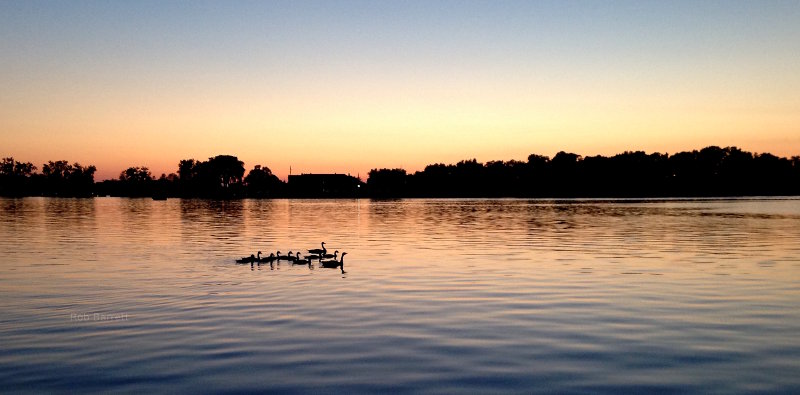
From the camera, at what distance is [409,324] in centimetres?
1919

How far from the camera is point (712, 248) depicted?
44781 millimetres

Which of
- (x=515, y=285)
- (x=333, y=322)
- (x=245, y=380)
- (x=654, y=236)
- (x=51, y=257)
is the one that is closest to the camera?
(x=245, y=380)

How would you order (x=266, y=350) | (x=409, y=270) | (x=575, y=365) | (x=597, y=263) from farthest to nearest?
(x=597, y=263) < (x=409, y=270) < (x=266, y=350) < (x=575, y=365)

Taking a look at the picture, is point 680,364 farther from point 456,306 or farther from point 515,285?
point 515,285

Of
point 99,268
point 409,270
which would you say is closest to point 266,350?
point 409,270

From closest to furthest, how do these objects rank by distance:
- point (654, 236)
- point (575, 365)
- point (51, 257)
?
point (575, 365)
point (51, 257)
point (654, 236)

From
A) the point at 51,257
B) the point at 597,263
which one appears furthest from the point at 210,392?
the point at 51,257

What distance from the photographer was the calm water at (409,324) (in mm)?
13492

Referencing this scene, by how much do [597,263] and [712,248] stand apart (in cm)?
1423

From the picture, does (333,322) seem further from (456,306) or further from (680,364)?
(680,364)

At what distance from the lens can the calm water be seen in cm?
1349

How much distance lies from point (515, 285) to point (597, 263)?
417 inches

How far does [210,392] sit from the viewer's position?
12.4 metres

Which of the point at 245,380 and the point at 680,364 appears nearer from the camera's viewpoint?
the point at 245,380
